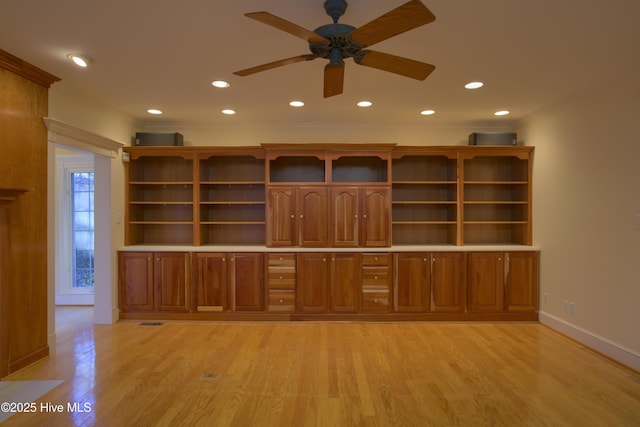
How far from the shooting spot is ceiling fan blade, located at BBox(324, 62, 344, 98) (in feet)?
7.01

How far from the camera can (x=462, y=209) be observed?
4699 mm

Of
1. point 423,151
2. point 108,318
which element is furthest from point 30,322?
point 423,151

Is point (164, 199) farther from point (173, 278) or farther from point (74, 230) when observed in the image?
point (74, 230)

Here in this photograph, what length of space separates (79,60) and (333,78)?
2.09m

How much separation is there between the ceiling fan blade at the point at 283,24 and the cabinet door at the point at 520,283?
368 centimetres

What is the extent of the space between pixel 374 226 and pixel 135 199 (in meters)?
3.18

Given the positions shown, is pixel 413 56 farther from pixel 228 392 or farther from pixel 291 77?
pixel 228 392

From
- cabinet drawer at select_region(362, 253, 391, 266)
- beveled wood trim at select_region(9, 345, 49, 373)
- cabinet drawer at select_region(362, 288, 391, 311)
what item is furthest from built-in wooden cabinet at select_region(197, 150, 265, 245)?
beveled wood trim at select_region(9, 345, 49, 373)

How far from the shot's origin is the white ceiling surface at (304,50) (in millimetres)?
2172

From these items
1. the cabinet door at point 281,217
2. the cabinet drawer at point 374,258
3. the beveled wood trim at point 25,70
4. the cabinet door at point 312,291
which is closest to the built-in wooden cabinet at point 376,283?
the cabinet drawer at point 374,258

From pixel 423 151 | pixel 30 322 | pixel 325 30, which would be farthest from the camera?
pixel 423 151

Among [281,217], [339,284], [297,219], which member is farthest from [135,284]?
[339,284]

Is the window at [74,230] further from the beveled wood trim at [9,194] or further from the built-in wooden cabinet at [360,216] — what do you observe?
the built-in wooden cabinet at [360,216]

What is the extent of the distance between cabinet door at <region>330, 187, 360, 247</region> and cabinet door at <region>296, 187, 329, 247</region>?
11 cm
